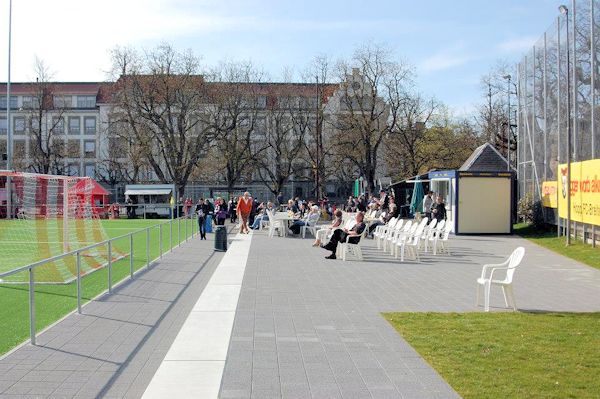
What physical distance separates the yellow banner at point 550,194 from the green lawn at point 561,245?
3.69ft

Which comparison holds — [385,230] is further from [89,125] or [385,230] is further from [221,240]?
[89,125]

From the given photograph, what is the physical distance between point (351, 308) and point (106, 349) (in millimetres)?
4046

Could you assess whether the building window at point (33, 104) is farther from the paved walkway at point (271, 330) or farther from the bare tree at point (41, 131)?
the paved walkway at point (271, 330)

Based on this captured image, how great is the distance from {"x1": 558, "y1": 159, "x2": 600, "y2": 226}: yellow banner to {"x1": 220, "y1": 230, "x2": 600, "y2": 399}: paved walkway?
241 cm

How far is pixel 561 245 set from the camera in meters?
22.9

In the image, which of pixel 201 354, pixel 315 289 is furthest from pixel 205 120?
pixel 201 354

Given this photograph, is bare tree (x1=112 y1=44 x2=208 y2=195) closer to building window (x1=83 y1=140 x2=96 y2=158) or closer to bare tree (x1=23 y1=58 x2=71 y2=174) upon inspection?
bare tree (x1=23 y1=58 x2=71 y2=174)

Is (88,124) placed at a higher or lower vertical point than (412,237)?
higher

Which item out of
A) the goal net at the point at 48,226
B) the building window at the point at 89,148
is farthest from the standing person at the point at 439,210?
the building window at the point at 89,148

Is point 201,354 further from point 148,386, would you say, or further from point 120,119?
point 120,119

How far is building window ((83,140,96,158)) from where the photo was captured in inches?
3257

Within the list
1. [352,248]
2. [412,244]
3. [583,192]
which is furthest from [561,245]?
[352,248]

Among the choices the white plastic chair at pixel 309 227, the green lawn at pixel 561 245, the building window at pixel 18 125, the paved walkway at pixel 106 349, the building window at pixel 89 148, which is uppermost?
the building window at pixel 18 125

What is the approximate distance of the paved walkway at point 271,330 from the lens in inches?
252
